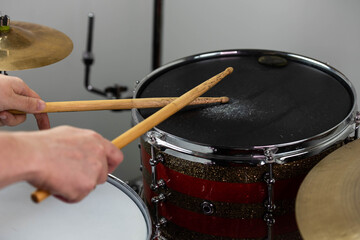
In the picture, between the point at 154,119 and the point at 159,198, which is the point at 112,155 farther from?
the point at 159,198

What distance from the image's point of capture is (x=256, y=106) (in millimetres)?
1080

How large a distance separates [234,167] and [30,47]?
2.06 ft

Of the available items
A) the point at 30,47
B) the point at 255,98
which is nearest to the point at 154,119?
the point at 255,98

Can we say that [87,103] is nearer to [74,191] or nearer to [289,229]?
[74,191]

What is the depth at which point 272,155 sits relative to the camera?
909mm

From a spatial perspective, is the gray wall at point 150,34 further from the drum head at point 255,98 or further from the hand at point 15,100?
the hand at point 15,100

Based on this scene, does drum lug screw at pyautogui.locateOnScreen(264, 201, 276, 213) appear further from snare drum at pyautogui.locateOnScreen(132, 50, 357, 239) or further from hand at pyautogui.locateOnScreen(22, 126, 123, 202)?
hand at pyautogui.locateOnScreen(22, 126, 123, 202)

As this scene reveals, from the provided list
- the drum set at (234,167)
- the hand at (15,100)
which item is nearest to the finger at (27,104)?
the hand at (15,100)

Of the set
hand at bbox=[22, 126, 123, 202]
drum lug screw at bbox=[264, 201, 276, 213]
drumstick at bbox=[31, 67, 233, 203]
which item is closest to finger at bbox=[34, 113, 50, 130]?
drumstick at bbox=[31, 67, 233, 203]

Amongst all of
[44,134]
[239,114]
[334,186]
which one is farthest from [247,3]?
[44,134]

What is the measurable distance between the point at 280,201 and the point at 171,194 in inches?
8.6

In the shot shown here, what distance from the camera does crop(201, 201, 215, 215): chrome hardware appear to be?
38.6 inches

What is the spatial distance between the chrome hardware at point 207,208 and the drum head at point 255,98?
12 cm

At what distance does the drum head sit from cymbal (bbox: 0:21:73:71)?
249 mm
